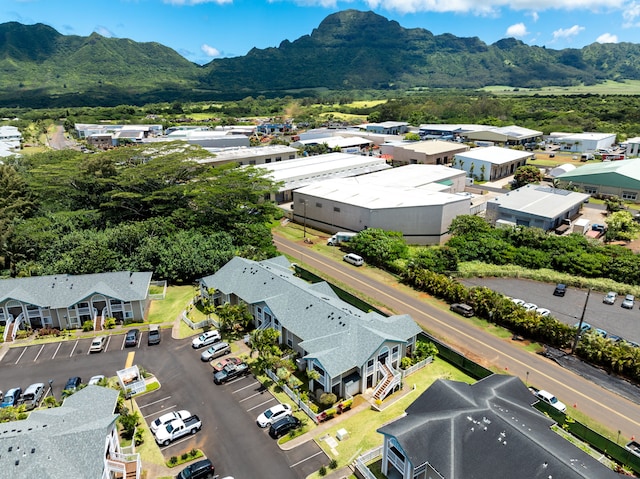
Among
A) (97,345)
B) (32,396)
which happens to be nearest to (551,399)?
(97,345)

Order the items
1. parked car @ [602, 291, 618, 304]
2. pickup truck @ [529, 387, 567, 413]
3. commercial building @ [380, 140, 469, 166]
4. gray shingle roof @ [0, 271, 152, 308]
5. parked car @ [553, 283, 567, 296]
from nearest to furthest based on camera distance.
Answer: pickup truck @ [529, 387, 567, 413] < gray shingle roof @ [0, 271, 152, 308] < parked car @ [602, 291, 618, 304] < parked car @ [553, 283, 567, 296] < commercial building @ [380, 140, 469, 166]

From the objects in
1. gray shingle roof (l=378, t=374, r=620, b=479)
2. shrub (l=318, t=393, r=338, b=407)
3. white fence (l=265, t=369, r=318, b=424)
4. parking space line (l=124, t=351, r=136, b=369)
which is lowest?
parking space line (l=124, t=351, r=136, b=369)

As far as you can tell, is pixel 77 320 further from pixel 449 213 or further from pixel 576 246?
pixel 576 246

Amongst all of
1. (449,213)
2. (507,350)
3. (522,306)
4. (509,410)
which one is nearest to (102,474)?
(509,410)

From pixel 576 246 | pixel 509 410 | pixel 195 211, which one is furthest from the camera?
pixel 195 211

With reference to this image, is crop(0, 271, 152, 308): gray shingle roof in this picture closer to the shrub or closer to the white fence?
the white fence

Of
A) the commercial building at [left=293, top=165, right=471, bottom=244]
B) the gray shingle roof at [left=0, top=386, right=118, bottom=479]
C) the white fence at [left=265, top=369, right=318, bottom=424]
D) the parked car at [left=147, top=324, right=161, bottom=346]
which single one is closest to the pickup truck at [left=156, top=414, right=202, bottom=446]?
the gray shingle roof at [left=0, top=386, right=118, bottom=479]
